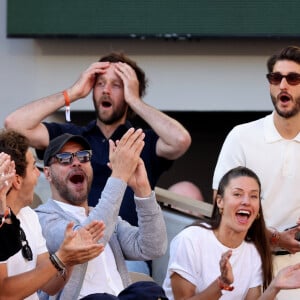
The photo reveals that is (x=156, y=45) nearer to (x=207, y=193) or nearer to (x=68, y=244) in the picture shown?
(x=207, y=193)

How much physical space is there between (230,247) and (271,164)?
1.62 feet

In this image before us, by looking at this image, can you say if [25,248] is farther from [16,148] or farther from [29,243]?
[16,148]

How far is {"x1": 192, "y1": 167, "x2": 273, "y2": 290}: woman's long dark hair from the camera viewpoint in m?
A: 4.64

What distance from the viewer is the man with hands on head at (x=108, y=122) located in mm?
5211

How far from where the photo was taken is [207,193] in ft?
27.8

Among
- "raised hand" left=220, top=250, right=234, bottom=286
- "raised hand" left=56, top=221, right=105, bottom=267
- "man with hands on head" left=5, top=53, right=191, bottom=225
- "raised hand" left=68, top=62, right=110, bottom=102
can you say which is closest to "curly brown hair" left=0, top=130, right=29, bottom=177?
"raised hand" left=56, top=221, right=105, bottom=267

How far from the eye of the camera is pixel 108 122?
528cm

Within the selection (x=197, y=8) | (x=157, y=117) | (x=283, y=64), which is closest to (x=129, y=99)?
(x=157, y=117)

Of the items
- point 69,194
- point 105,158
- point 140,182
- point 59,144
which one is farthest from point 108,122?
point 140,182

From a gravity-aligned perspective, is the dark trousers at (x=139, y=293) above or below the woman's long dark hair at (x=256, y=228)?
below

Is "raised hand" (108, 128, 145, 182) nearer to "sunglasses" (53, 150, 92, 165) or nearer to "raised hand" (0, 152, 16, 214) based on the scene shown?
"sunglasses" (53, 150, 92, 165)

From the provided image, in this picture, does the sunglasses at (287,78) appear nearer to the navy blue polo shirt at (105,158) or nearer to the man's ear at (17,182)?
the navy blue polo shirt at (105,158)

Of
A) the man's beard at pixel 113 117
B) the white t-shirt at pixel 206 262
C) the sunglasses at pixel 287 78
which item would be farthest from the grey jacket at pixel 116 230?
the sunglasses at pixel 287 78

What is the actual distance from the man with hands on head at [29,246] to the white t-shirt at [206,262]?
69 centimetres
